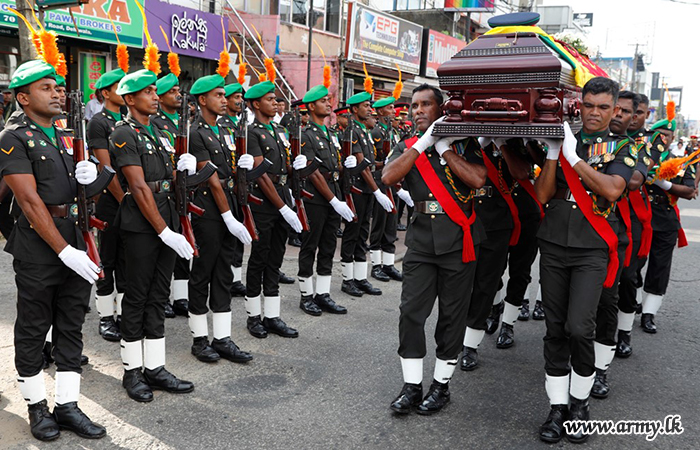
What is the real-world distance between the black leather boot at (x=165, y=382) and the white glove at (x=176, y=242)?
79cm

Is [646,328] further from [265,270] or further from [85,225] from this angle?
[85,225]

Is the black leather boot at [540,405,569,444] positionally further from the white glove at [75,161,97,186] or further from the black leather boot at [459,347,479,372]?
the white glove at [75,161,97,186]

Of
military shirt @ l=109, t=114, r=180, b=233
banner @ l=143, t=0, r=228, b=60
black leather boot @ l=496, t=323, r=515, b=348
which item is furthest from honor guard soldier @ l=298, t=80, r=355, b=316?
banner @ l=143, t=0, r=228, b=60

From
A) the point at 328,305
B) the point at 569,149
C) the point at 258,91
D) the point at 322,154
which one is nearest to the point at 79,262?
the point at 258,91

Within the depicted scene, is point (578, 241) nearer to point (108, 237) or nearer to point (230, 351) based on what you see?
point (230, 351)

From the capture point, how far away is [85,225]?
3.48 metres

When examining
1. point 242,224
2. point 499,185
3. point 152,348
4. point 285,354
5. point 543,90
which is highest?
point 543,90

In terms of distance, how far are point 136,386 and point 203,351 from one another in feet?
2.37

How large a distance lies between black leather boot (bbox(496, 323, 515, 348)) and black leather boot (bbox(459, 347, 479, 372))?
559mm

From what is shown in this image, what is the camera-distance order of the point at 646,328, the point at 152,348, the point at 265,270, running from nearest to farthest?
the point at 152,348
the point at 265,270
the point at 646,328

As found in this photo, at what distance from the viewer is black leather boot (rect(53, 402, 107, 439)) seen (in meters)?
3.36

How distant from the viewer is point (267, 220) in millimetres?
5152

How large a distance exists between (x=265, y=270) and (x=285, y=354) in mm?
794

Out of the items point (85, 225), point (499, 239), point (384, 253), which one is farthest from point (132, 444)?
point (384, 253)
